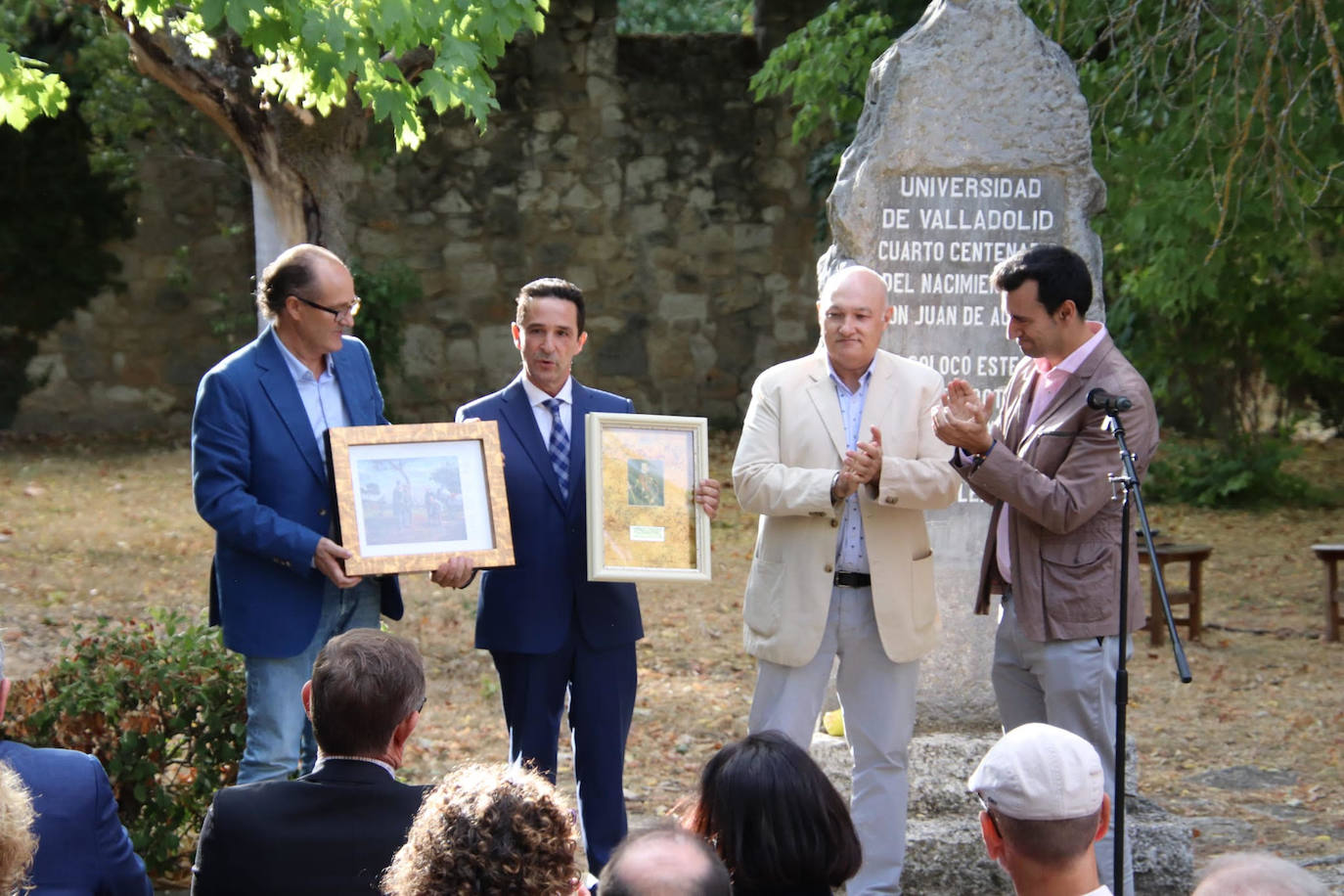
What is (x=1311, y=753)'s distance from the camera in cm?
660

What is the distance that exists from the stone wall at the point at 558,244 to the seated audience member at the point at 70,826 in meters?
11.4

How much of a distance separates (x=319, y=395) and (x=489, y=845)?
2209mm

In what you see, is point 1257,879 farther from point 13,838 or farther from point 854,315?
point 854,315

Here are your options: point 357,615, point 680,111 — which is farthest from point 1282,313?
point 357,615

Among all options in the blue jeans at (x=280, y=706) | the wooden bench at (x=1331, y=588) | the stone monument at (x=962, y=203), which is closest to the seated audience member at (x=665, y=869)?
the blue jeans at (x=280, y=706)

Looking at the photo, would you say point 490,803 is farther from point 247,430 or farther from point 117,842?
point 247,430

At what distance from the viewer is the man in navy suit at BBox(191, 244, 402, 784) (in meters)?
3.98

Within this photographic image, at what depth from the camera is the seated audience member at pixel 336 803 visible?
2.67 metres

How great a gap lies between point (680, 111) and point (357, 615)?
11.1 m

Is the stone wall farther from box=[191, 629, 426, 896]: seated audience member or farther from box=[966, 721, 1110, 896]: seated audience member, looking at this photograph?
box=[966, 721, 1110, 896]: seated audience member

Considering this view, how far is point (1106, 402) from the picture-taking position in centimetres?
376

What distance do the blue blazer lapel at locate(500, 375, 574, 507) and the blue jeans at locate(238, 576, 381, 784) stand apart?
64cm

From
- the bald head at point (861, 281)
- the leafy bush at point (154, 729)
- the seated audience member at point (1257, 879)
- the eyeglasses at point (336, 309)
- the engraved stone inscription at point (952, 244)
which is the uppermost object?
the engraved stone inscription at point (952, 244)

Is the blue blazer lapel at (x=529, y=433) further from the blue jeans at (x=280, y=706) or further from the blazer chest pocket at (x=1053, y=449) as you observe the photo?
the blazer chest pocket at (x=1053, y=449)
